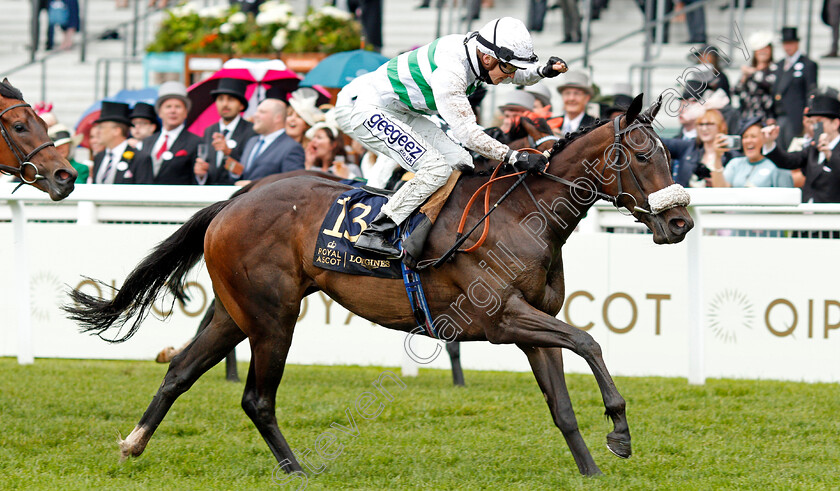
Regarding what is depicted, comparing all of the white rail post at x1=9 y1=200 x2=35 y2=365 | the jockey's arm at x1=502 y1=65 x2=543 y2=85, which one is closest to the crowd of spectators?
the white rail post at x1=9 y1=200 x2=35 y2=365

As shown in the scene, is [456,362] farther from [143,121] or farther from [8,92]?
[143,121]

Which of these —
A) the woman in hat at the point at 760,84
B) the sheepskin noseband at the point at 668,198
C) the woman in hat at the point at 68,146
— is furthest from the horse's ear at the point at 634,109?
the woman in hat at the point at 68,146

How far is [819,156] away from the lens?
8.55 m

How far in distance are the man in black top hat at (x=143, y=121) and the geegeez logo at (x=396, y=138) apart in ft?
17.1

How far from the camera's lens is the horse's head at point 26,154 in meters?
6.14

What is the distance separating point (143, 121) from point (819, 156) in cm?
599

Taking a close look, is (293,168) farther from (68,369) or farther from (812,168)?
(812,168)

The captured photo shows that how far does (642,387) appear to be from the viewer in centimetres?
758

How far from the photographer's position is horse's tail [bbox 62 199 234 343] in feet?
19.7

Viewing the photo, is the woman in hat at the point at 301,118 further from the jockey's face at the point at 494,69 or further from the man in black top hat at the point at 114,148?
the jockey's face at the point at 494,69

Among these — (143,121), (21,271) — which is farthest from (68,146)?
(21,271)

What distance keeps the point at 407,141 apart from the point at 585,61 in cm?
724

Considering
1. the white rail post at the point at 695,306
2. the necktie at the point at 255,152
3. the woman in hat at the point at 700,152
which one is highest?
the woman in hat at the point at 700,152

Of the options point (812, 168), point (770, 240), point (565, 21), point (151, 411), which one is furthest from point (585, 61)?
point (151, 411)
